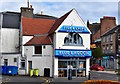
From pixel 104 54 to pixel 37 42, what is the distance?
1385 inches

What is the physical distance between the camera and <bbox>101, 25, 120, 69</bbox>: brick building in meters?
57.5

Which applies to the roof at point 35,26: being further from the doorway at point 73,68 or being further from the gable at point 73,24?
the doorway at point 73,68

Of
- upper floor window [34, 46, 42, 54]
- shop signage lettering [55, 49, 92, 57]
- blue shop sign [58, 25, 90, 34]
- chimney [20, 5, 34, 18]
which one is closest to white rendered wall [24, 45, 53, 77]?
upper floor window [34, 46, 42, 54]

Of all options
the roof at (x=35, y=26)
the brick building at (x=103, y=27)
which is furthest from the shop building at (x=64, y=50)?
the brick building at (x=103, y=27)

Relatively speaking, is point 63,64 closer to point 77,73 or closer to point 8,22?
point 77,73

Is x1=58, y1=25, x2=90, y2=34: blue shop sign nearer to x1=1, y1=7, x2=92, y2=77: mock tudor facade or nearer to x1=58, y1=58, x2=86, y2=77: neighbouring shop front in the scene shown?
x1=1, y1=7, x2=92, y2=77: mock tudor facade

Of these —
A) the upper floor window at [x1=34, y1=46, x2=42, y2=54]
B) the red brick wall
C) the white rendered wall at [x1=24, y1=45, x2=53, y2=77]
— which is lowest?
the white rendered wall at [x1=24, y1=45, x2=53, y2=77]

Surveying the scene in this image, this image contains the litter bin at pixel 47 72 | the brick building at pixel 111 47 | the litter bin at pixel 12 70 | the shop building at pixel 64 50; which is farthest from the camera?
the brick building at pixel 111 47

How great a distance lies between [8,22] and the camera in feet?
143

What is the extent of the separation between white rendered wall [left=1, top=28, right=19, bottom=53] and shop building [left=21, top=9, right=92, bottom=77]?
8.07 m

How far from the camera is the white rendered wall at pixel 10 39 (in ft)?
136

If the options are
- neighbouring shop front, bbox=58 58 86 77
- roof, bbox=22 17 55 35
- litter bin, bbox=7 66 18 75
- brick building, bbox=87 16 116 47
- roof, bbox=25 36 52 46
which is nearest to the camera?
neighbouring shop front, bbox=58 58 86 77

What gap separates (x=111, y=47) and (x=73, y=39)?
30.8m

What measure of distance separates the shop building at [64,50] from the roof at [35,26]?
3.66 metres
